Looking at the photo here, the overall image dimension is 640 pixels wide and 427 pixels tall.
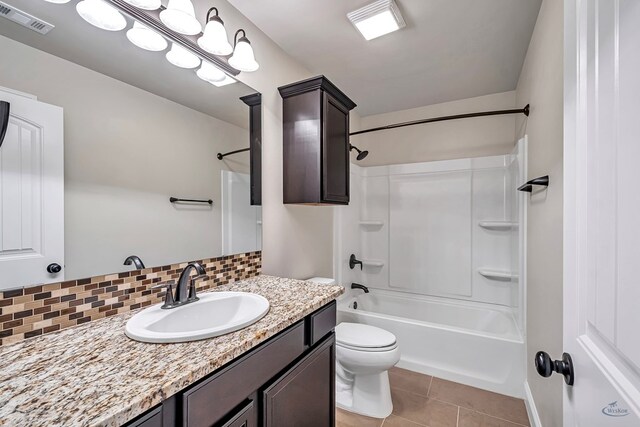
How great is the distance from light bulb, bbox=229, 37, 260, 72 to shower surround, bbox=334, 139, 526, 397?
5.11ft

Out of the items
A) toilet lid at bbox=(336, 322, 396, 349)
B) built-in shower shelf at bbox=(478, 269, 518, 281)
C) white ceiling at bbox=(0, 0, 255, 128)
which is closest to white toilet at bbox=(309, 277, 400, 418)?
toilet lid at bbox=(336, 322, 396, 349)

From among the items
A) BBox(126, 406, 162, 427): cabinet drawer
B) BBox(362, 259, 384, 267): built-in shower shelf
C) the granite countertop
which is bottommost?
BBox(362, 259, 384, 267): built-in shower shelf

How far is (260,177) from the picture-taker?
1.74 metres

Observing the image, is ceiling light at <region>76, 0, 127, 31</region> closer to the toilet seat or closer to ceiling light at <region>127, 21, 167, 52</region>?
ceiling light at <region>127, 21, 167, 52</region>

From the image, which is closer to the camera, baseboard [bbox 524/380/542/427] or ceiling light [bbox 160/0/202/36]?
ceiling light [bbox 160/0/202/36]

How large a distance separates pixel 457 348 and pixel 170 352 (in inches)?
82.9

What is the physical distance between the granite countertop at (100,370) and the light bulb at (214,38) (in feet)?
4.12

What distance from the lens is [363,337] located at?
6.36 feet

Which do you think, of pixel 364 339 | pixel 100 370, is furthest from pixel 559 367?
pixel 364 339

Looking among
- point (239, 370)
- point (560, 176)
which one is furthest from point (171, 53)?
point (560, 176)

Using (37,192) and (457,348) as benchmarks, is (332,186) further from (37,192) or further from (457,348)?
(457,348)

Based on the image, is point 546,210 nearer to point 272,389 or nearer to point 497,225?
point 497,225

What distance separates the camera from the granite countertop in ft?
1.77

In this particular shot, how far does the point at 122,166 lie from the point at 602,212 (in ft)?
4.72
